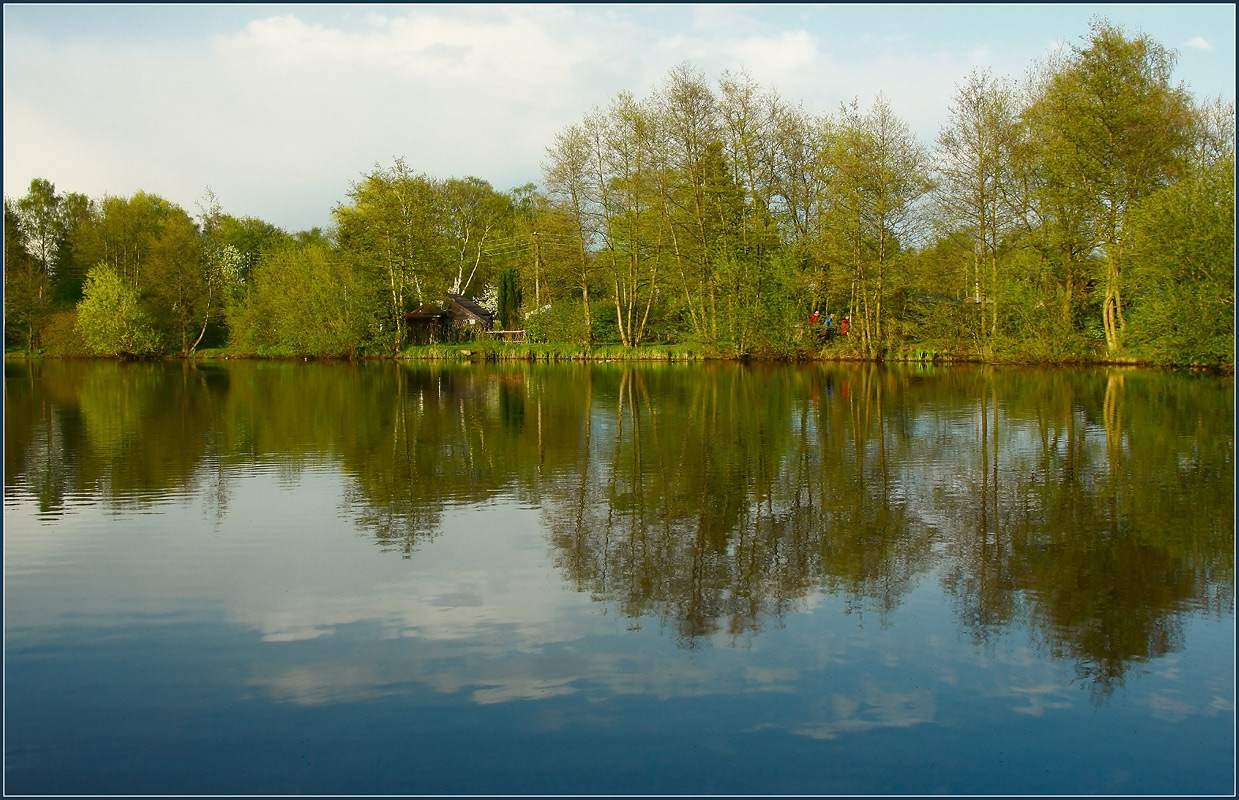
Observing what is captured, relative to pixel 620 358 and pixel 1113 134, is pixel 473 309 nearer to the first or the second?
pixel 620 358

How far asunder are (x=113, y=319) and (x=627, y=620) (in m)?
64.1

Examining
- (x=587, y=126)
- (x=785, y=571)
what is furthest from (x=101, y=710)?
(x=587, y=126)

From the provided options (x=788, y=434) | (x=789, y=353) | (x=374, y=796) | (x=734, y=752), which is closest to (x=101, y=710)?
(x=374, y=796)

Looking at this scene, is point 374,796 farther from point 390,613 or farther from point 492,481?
point 492,481

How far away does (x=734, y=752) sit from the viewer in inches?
196

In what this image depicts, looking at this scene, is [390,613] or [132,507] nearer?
[390,613]

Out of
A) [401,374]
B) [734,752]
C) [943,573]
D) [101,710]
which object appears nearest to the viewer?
[734,752]

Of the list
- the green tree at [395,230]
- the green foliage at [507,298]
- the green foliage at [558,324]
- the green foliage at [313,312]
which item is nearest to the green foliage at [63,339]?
the green foliage at [313,312]

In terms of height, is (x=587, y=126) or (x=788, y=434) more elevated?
(x=587, y=126)

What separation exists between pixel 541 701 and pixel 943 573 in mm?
4013

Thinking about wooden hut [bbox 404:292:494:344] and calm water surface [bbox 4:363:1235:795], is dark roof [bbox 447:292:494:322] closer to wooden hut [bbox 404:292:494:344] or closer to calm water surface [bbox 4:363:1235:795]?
wooden hut [bbox 404:292:494:344]

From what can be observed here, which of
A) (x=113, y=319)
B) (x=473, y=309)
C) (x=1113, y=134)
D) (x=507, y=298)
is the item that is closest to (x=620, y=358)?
(x=507, y=298)

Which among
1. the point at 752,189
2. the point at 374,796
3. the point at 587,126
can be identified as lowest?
the point at 374,796

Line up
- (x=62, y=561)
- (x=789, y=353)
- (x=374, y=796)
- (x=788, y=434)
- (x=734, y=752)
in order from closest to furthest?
(x=374, y=796)
(x=734, y=752)
(x=62, y=561)
(x=788, y=434)
(x=789, y=353)
